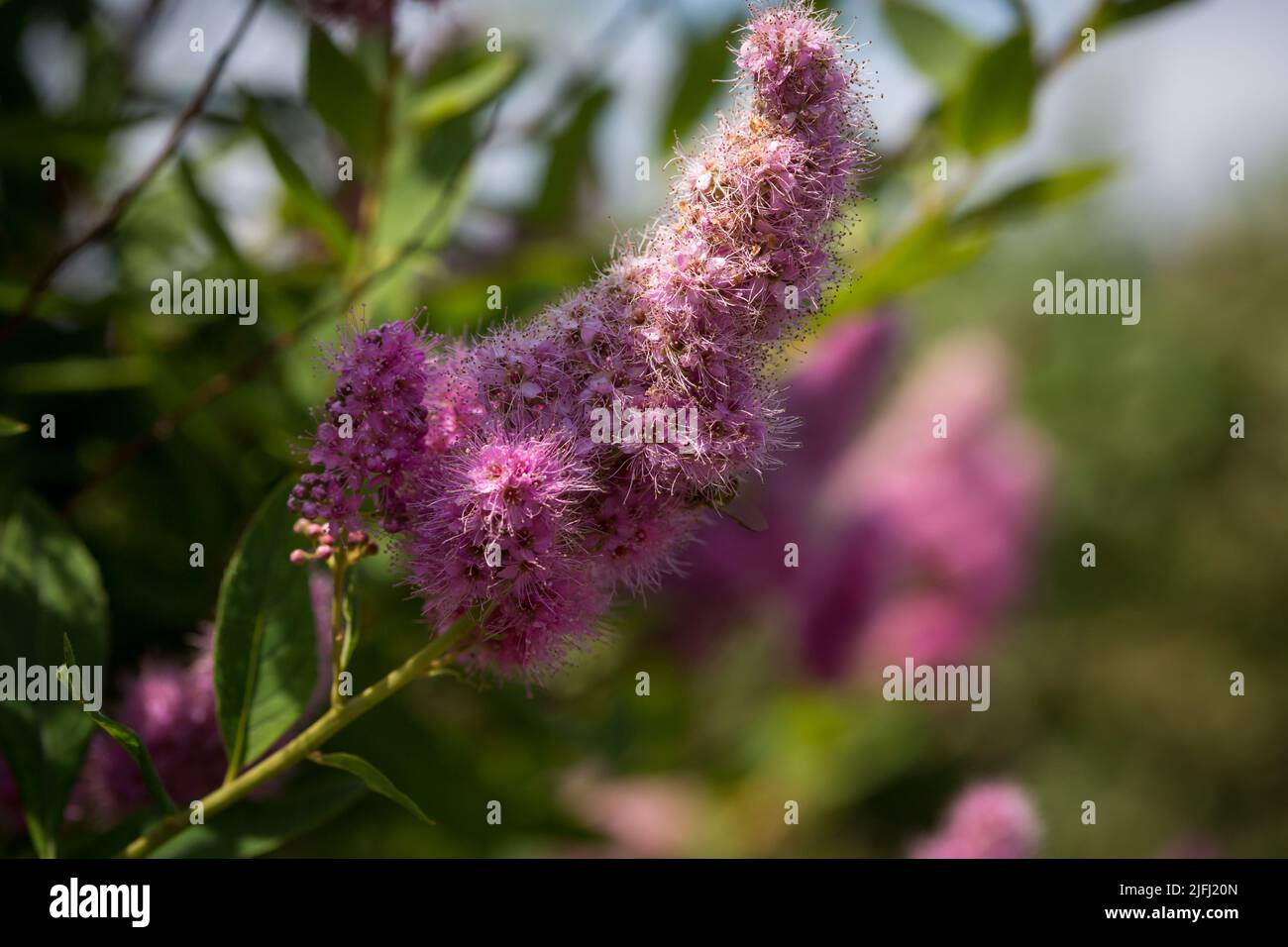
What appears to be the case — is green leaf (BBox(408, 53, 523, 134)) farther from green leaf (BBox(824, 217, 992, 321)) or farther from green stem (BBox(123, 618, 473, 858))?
green stem (BBox(123, 618, 473, 858))

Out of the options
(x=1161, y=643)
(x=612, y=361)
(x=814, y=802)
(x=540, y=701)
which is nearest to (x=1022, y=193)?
(x=612, y=361)

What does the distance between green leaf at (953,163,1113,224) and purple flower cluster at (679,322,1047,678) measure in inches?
10.4

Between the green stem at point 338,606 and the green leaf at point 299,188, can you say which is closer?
the green stem at point 338,606

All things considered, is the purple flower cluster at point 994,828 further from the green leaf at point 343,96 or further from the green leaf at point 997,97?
the green leaf at point 343,96

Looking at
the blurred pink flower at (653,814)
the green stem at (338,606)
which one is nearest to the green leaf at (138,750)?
the green stem at (338,606)

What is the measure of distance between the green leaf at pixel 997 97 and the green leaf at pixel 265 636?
0.74 meters

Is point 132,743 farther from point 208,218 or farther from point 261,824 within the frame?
point 208,218

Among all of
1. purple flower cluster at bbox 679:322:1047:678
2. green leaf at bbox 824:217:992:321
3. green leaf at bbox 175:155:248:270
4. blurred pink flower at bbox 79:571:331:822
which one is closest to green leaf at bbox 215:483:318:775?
blurred pink flower at bbox 79:571:331:822

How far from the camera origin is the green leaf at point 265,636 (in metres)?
0.68

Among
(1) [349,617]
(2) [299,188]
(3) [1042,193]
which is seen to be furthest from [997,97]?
(1) [349,617]

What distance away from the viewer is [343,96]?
101cm

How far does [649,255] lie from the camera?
2.02 ft

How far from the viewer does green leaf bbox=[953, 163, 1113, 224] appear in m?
1.10
